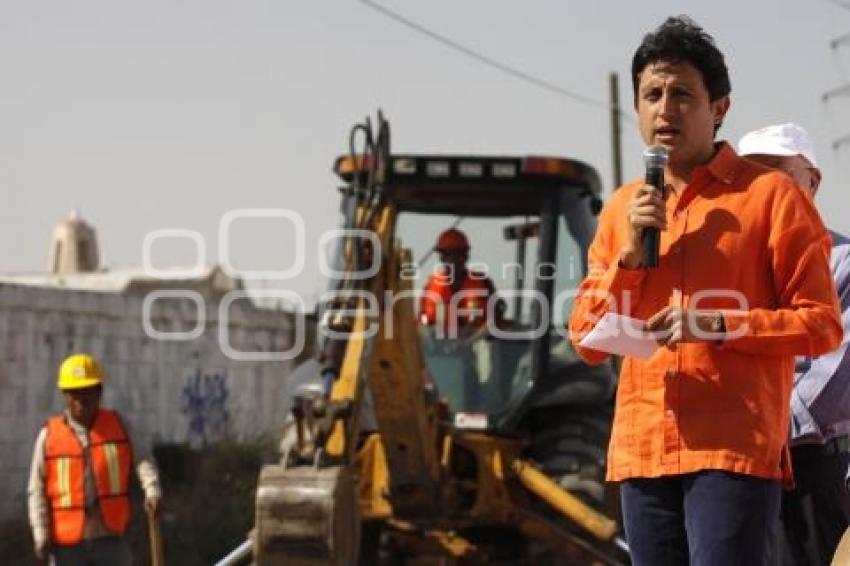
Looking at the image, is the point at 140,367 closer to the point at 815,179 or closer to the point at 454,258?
Result: the point at 454,258

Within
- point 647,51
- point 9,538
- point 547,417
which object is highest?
point 647,51

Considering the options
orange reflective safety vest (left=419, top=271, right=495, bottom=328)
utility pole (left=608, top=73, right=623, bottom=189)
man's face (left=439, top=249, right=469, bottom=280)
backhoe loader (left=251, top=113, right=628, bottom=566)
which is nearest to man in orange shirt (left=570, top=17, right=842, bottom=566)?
backhoe loader (left=251, top=113, right=628, bottom=566)

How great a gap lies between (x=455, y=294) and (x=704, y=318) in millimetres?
7430

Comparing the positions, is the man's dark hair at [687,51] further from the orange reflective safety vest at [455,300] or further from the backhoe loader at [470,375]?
the orange reflective safety vest at [455,300]

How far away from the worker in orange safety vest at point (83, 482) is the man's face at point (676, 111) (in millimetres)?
5587

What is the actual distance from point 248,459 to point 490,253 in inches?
282

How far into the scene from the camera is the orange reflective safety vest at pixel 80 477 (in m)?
9.40

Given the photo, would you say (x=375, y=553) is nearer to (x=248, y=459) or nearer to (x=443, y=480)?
(x=443, y=480)

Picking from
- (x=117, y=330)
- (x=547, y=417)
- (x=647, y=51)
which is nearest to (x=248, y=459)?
(x=117, y=330)

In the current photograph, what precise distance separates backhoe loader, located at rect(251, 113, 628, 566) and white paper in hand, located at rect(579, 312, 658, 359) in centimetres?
531

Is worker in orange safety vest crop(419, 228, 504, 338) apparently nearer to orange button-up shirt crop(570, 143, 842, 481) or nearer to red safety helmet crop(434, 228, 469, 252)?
red safety helmet crop(434, 228, 469, 252)

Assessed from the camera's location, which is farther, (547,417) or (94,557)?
(547,417)

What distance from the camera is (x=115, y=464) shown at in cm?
952

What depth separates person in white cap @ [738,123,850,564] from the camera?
18.2ft
